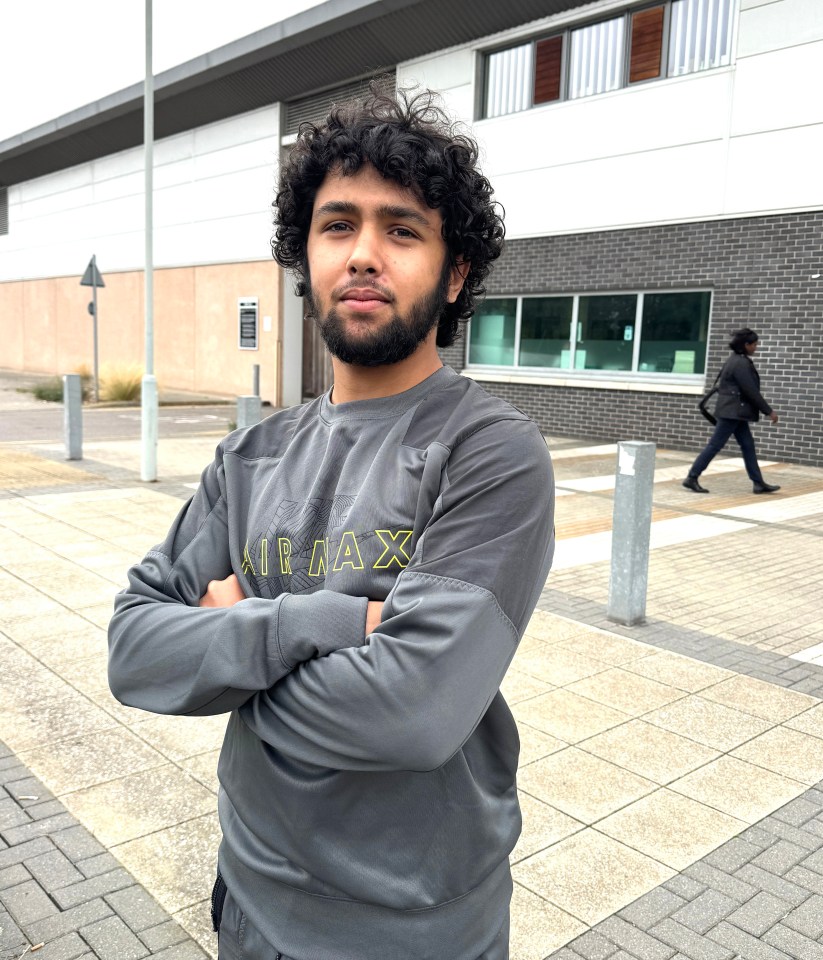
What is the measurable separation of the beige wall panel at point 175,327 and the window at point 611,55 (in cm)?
1179

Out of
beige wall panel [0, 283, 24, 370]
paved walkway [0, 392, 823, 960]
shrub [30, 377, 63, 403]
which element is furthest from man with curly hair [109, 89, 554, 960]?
beige wall panel [0, 283, 24, 370]

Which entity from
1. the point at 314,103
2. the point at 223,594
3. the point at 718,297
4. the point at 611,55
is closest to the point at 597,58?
the point at 611,55

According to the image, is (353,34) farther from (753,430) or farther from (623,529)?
(623,529)

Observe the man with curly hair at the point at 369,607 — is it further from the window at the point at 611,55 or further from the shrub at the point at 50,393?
the shrub at the point at 50,393

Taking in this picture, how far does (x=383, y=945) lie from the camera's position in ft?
4.83

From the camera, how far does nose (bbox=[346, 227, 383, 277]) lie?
157 centimetres

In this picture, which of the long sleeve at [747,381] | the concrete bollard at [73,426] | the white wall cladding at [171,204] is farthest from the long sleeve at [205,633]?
the white wall cladding at [171,204]

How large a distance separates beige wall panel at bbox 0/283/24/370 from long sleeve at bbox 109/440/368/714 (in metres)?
38.0

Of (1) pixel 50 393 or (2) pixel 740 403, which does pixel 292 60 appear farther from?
(2) pixel 740 403

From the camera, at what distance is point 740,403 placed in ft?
34.3

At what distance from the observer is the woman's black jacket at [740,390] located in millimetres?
10367

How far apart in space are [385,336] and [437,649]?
559 mm

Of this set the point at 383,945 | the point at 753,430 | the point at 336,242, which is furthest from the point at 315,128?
the point at 753,430

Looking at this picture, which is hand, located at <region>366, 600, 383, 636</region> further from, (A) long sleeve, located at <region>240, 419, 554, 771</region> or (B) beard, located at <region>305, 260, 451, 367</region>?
(B) beard, located at <region>305, 260, 451, 367</region>
